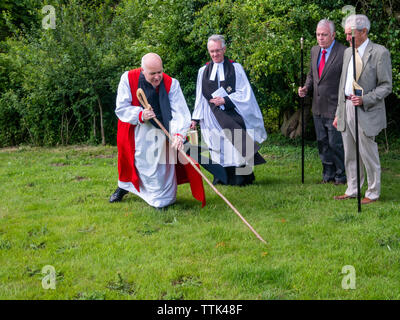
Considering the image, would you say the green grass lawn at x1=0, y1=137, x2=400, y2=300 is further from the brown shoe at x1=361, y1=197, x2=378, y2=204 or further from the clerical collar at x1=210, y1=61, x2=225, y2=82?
the clerical collar at x1=210, y1=61, x2=225, y2=82

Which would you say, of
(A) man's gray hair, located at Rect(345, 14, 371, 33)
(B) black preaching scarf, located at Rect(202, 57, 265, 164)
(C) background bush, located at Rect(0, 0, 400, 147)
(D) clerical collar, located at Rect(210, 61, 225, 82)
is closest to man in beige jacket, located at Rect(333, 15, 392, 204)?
(A) man's gray hair, located at Rect(345, 14, 371, 33)

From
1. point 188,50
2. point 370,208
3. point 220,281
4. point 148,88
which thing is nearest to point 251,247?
point 220,281

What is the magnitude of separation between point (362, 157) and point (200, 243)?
2610mm

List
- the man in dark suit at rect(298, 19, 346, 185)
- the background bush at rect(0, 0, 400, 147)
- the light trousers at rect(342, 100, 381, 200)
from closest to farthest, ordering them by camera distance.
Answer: the light trousers at rect(342, 100, 381, 200)
the man in dark suit at rect(298, 19, 346, 185)
the background bush at rect(0, 0, 400, 147)

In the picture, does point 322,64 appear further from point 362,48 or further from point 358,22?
point 358,22

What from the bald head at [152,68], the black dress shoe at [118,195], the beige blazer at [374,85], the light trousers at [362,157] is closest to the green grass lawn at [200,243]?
the black dress shoe at [118,195]

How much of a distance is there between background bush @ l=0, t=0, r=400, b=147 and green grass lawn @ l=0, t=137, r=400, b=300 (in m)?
3.25

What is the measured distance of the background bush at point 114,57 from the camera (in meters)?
9.27

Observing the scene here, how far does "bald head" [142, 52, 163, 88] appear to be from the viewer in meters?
6.04

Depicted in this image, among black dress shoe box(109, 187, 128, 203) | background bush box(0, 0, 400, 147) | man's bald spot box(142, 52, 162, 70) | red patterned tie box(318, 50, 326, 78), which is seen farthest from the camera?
background bush box(0, 0, 400, 147)

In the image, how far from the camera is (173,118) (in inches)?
250

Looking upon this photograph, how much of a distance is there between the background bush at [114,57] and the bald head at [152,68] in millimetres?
3327

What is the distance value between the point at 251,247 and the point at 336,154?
310 centimetres
